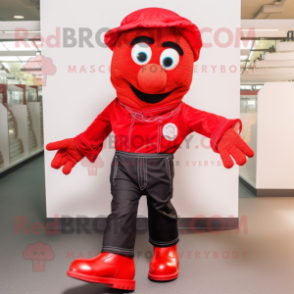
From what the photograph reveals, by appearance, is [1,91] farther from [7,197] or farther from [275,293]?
[275,293]

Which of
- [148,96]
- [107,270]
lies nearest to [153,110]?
[148,96]

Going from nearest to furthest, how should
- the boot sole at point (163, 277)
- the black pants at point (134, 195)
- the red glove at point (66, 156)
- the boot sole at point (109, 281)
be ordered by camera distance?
the boot sole at point (109, 281), the black pants at point (134, 195), the boot sole at point (163, 277), the red glove at point (66, 156)

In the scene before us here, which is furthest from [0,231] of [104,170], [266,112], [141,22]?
[266,112]

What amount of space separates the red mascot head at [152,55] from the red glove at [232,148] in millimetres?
311

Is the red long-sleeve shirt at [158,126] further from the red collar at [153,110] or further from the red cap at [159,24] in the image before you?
the red cap at [159,24]

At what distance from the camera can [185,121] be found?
1.66 metres

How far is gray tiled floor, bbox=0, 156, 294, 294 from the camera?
164 centimetres

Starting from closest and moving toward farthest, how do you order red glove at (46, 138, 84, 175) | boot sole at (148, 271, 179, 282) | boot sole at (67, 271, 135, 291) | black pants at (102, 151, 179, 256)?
boot sole at (67, 271, 135, 291)
black pants at (102, 151, 179, 256)
boot sole at (148, 271, 179, 282)
red glove at (46, 138, 84, 175)

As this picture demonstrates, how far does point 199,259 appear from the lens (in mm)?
1938

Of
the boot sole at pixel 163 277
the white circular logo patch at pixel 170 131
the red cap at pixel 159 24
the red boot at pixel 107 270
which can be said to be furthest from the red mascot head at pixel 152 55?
the boot sole at pixel 163 277

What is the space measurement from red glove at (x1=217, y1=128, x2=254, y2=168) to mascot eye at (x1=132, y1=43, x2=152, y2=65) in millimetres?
480

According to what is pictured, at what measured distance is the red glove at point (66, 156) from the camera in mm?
1792

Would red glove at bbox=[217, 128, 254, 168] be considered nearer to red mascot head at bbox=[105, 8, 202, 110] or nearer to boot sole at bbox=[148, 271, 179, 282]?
red mascot head at bbox=[105, 8, 202, 110]

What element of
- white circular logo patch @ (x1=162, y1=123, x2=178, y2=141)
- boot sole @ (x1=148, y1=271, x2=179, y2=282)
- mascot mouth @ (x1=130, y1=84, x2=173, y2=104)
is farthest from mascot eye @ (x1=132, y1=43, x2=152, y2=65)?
boot sole @ (x1=148, y1=271, x2=179, y2=282)
